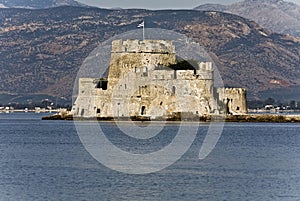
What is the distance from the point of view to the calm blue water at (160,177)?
23.6 metres

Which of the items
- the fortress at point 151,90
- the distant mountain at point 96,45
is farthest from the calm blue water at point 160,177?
the distant mountain at point 96,45

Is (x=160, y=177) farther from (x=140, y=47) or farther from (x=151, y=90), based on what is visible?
(x=140, y=47)

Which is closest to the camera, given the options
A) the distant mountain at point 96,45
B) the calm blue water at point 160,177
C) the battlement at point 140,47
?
the calm blue water at point 160,177

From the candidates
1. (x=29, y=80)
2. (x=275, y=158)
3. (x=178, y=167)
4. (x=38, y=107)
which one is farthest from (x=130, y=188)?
(x=29, y=80)

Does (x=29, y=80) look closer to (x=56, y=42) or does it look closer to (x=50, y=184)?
(x=56, y=42)

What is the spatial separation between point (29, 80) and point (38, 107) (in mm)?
12903

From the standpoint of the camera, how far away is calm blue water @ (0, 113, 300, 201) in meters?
23.6

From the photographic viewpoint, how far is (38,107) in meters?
147

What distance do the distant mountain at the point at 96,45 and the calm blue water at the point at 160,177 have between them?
363 feet

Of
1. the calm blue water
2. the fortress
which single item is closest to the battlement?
the fortress

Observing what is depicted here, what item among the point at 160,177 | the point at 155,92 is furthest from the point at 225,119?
the point at 160,177

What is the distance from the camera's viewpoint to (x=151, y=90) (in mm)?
57250

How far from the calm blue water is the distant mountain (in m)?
111

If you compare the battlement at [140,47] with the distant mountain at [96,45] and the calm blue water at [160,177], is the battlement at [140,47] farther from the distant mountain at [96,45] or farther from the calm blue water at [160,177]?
the distant mountain at [96,45]
